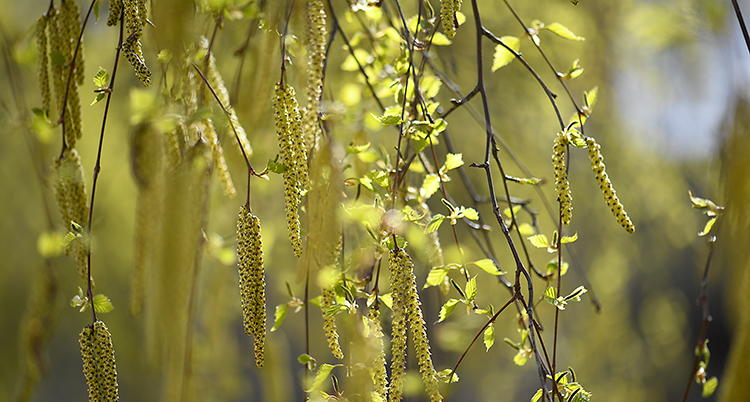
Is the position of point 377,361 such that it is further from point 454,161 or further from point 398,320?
point 454,161

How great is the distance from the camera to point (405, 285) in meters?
0.42

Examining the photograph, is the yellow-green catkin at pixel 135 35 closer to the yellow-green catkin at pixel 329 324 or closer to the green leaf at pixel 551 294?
the yellow-green catkin at pixel 329 324

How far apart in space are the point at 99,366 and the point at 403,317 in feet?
0.96

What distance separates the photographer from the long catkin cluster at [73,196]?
19.5 inches

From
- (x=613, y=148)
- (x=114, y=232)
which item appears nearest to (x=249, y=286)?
(x=613, y=148)

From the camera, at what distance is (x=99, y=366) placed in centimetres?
45

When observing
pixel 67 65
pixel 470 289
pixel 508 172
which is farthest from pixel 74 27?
pixel 508 172

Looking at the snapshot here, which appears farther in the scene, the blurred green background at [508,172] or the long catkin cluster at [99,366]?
the blurred green background at [508,172]

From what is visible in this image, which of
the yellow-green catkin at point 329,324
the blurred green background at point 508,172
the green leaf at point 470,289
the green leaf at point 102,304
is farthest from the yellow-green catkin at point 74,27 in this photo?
the green leaf at point 470,289

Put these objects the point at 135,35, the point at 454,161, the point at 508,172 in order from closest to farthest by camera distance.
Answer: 1. the point at 135,35
2. the point at 454,161
3. the point at 508,172

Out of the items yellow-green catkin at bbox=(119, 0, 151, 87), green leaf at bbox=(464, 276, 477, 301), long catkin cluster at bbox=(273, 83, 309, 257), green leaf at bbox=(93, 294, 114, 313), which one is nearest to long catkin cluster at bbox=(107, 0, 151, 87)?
yellow-green catkin at bbox=(119, 0, 151, 87)

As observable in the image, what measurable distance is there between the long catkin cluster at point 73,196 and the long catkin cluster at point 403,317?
33 cm

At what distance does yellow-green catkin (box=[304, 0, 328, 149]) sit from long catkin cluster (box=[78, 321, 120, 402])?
270 mm

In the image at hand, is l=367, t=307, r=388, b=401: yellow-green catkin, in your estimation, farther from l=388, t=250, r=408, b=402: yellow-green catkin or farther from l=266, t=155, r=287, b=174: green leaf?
l=266, t=155, r=287, b=174: green leaf
